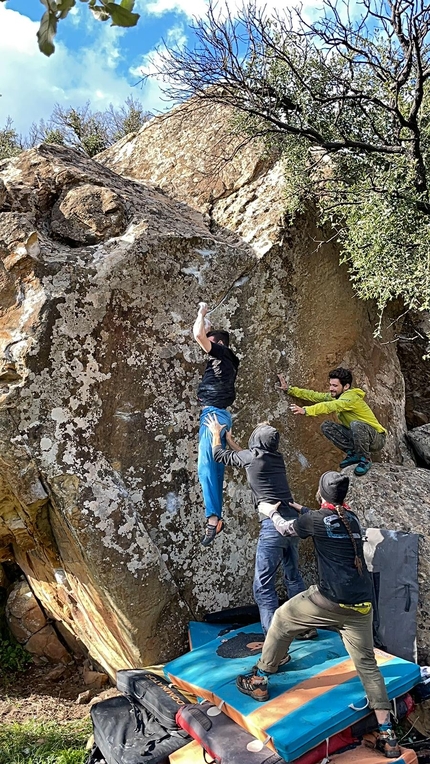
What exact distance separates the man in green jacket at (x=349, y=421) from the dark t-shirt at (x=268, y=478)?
1.47 m

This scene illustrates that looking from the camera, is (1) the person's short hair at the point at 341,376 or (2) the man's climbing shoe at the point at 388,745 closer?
(2) the man's climbing shoe at the point at 388,745

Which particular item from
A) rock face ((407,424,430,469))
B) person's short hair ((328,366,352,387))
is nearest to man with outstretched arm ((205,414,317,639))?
person's short hair ((328,366,352,387))

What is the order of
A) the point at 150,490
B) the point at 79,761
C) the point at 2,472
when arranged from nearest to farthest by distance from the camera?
the point at 79,761 < the point at 2,472 < the point at 150,490

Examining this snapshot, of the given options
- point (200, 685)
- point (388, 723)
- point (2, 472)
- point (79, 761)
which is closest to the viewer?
point (388, 723)

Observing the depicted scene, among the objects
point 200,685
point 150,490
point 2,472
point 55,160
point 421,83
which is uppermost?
point 55,160

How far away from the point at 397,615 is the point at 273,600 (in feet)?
4.14

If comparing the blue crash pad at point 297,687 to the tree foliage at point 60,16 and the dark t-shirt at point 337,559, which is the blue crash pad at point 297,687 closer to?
the dark t-shirt at point 337,559

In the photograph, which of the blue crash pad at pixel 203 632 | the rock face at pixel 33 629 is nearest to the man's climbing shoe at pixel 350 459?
the blue crash pad at pixel 203 632

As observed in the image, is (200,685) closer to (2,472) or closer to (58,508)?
(58,508)

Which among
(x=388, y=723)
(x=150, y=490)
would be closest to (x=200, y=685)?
(x=388, y=723)

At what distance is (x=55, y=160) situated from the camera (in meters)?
6.88

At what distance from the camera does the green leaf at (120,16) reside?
1534mm

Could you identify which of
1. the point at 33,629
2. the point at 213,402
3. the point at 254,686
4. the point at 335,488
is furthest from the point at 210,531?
the point at 33,629

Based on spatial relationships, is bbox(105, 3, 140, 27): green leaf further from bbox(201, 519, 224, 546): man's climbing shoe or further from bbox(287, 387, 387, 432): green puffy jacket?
bbox(287, 387, 387, 432): green puffy jacket
